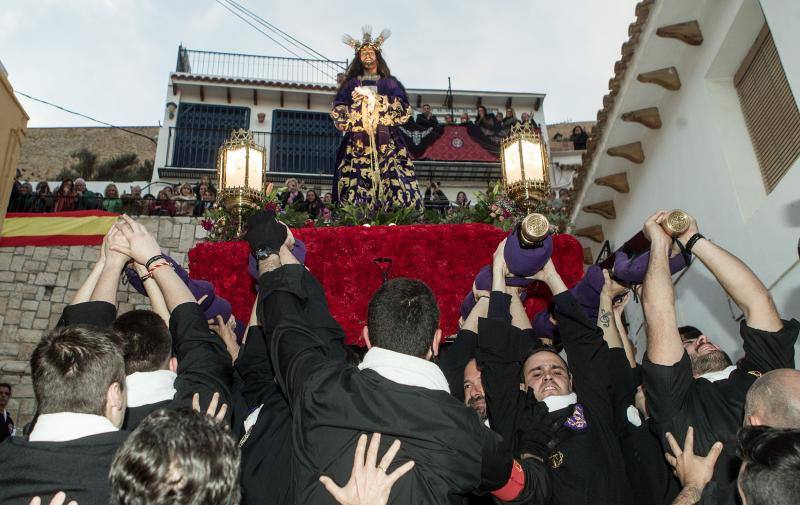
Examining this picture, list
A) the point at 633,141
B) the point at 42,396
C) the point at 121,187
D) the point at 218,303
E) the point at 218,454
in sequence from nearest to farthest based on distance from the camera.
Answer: the point at 218,454
the point at 42,396
the point at 218,303
the point at 633,141
the point at 121,187

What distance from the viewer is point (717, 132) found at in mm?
6793

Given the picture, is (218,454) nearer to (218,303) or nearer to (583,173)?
(218,303)

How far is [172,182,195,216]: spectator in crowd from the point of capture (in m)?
13.4

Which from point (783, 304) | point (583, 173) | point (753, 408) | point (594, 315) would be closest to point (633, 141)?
Answer: point (583, 173)

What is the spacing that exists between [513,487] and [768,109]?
5.57 metres

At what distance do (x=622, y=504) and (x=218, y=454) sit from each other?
2.09m

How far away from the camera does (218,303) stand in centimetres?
430

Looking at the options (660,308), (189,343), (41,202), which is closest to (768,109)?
(660,308)

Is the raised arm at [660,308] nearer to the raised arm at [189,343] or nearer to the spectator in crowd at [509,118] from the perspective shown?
the raised arm at [189,343]

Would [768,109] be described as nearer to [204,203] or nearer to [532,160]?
[532,160]

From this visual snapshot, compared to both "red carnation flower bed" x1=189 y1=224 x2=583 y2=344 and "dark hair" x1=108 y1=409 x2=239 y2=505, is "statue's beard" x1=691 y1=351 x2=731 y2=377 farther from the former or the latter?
"dark hair" x1=108 y1=409 x2=239 y2=505

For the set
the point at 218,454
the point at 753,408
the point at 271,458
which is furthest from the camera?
the point at 271,458

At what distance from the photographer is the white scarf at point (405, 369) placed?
220 cm

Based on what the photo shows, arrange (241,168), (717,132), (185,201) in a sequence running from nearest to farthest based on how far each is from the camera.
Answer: (241,168)
(717,132)
(185,201)
